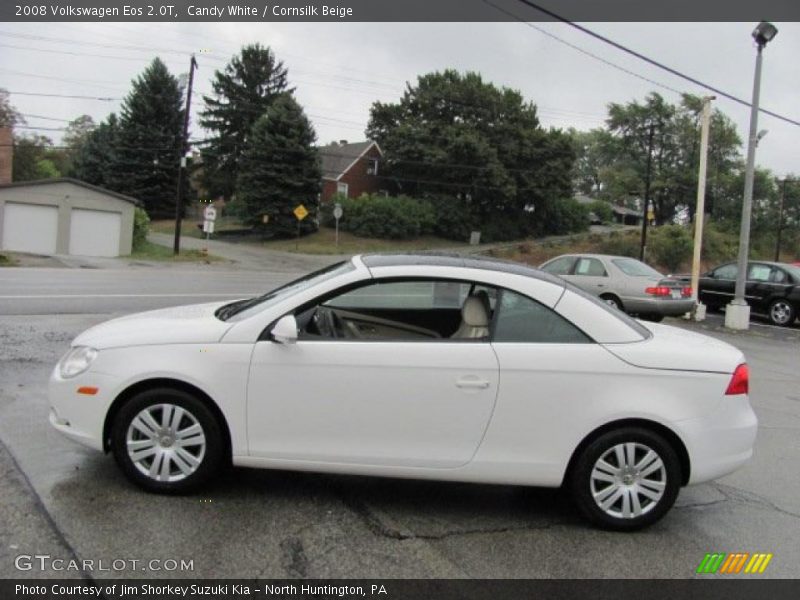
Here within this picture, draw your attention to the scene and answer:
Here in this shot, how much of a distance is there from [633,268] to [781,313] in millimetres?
4920

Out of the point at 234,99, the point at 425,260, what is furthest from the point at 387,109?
the point at 425,260

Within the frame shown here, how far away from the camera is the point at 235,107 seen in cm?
5994

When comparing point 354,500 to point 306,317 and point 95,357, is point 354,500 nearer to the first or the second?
point 306,317

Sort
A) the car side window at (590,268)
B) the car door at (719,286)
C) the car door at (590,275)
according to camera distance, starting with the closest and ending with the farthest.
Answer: the car door at (590,275)
the car side window at (590,268)
the car door at (719,286)

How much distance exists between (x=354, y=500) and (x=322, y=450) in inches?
17.8

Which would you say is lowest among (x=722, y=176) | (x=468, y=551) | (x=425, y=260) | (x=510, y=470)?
(x=468, y=551)

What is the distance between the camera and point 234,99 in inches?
2366

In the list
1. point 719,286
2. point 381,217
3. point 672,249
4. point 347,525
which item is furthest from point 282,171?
point 347,525

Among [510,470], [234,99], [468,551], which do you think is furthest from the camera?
[234,99]

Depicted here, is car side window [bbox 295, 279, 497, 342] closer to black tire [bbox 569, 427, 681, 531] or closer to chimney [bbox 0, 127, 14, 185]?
black tire [bbox 569, 427, 681, 531]

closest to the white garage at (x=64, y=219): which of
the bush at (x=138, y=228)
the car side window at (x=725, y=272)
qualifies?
the bush at (x=138, y=228)

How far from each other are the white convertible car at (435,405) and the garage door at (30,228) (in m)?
31.3

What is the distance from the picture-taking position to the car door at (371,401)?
12.6 ft

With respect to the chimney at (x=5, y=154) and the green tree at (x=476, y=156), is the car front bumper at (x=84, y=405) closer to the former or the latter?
the chimney at (x=5, y=154)
